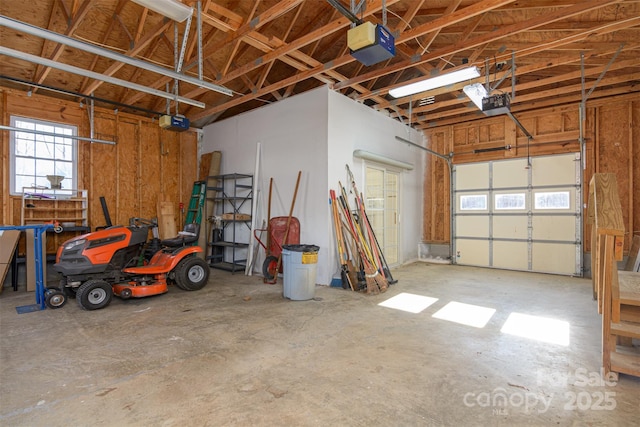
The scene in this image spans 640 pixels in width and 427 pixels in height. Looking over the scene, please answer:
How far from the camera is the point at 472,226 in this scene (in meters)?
7.78

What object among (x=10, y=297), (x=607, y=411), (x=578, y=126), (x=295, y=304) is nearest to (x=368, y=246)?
(x=295, y=304)

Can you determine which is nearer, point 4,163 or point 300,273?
point 300,273

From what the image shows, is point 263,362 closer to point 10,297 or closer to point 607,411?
point 607,411

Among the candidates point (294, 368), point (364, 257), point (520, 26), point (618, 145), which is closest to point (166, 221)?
point (364, 257)

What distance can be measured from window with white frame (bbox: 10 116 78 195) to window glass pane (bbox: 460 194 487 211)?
8705 mm

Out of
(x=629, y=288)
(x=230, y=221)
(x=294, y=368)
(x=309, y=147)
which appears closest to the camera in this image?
(x=294, y=368)

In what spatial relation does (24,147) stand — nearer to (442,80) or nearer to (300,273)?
(300,273)

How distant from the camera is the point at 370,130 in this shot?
6566mm

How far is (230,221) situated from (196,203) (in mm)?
1162

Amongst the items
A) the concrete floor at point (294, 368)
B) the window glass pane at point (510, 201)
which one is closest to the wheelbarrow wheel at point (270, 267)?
the concrete floor at point (294, 368)

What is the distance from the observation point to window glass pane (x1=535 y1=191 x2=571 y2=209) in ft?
21.9

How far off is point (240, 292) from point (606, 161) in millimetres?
7594

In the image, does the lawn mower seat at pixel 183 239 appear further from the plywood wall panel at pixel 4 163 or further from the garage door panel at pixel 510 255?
the garage door panel at pixel 510 255

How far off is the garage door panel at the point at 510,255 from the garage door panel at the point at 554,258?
6.9 inches
